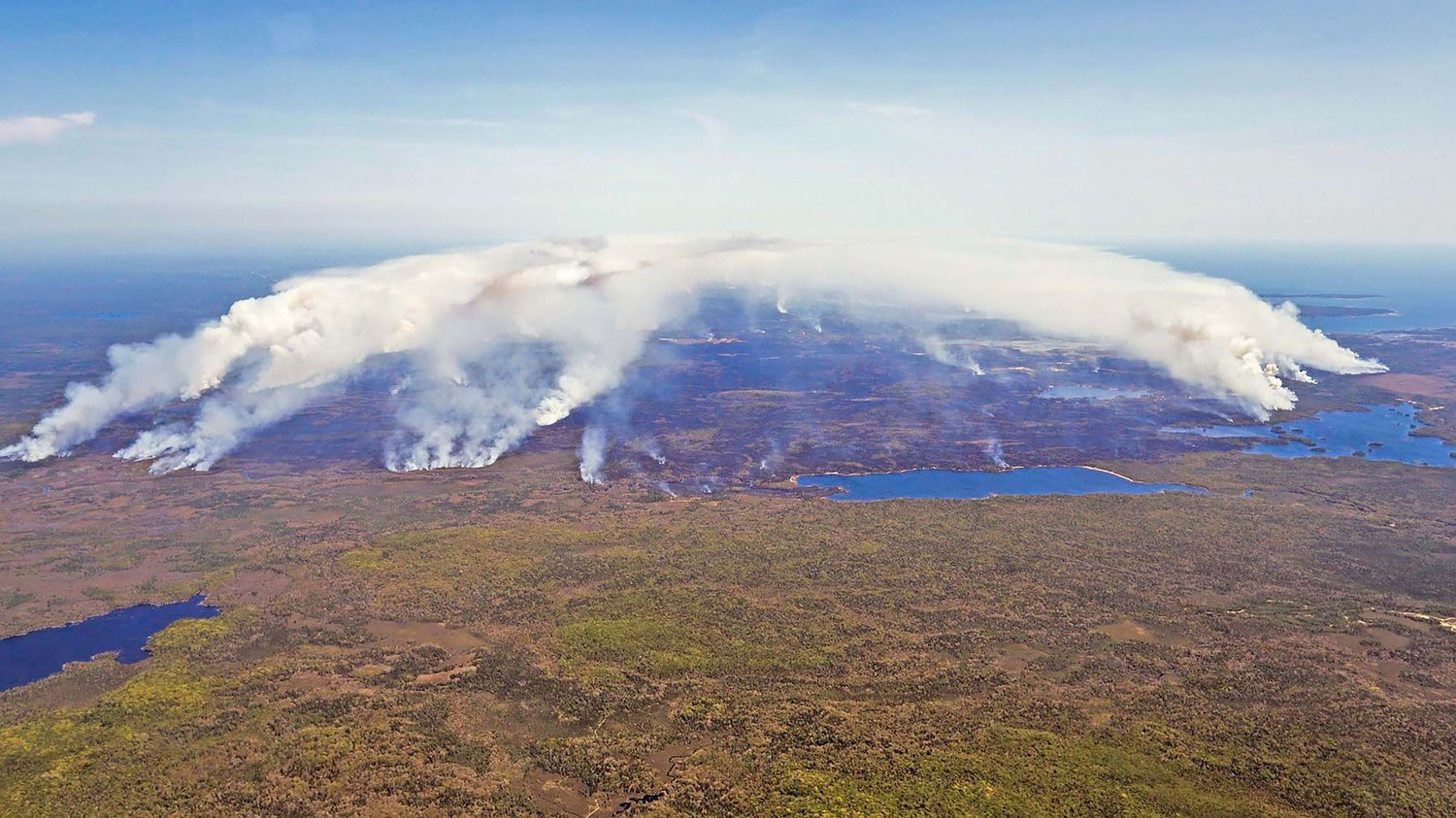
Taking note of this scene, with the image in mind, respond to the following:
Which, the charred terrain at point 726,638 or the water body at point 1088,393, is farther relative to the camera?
the water body at point 1088,393

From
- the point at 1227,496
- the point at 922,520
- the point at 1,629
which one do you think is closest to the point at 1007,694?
the point at 922,520

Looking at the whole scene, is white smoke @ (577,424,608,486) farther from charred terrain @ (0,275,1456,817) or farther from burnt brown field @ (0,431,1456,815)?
burnt brown field @ (0,431,1456,815)

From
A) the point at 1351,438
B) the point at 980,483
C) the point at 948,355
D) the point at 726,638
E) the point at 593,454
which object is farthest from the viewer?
the point at 948,355

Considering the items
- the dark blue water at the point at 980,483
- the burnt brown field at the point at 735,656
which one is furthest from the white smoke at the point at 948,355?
the burnt brown field at the point at 735,656

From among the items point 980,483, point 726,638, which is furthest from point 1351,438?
point 726,638

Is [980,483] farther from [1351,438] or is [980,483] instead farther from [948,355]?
[948,355]

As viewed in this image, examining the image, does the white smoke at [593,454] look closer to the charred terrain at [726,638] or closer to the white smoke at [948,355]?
the charred terrain at [726,638]
